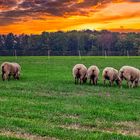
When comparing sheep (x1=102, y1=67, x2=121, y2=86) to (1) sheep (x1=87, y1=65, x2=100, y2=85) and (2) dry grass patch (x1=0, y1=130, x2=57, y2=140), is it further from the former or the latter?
(2) dry grass patch (x1=0, y1=130, x2=57, y2=140)

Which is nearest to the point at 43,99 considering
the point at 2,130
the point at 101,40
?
the point at 2,130

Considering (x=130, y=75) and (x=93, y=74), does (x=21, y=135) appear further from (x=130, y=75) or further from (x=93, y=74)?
(x=130, y=75)

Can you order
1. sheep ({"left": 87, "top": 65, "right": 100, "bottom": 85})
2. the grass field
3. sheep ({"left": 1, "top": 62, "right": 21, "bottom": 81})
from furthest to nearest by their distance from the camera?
sheep ({"left": 1, "top": 62, "right": 21, "bottom": 81}) < sheep ({"left": 87, "top": 65, "right": 100, "bottom": 85}) < the grass field

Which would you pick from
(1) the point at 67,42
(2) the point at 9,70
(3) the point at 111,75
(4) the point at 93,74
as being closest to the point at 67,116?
(3) the point at 111,75

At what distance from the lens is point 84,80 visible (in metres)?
33.8

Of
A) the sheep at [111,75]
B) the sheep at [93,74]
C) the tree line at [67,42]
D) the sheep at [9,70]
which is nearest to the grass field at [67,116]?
the sheep at [111,75]

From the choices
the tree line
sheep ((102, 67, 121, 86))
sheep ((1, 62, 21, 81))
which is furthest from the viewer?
the tree line

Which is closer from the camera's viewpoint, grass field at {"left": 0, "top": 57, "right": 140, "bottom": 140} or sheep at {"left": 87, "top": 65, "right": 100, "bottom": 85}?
grass field at {"left": 0, "top": 57, "right": 140, "bottom": 140}

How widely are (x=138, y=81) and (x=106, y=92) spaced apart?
6237mm

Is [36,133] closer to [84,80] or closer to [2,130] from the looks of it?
[2,130]

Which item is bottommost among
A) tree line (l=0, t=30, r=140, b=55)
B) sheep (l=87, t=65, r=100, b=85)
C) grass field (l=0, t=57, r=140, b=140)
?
grass field (l=0, t=57, r=140, b=140)

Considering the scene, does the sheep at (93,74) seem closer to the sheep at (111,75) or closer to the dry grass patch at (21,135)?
the sheep at (111,75)

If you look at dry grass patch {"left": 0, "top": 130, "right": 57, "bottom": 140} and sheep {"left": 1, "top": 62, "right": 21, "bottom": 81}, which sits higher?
sheep {"left": 1, "top": 62, "right": 21, "bottom": 81}

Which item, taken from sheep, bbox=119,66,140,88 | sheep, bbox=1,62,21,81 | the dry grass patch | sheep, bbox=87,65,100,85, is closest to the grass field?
the dry grass patch
